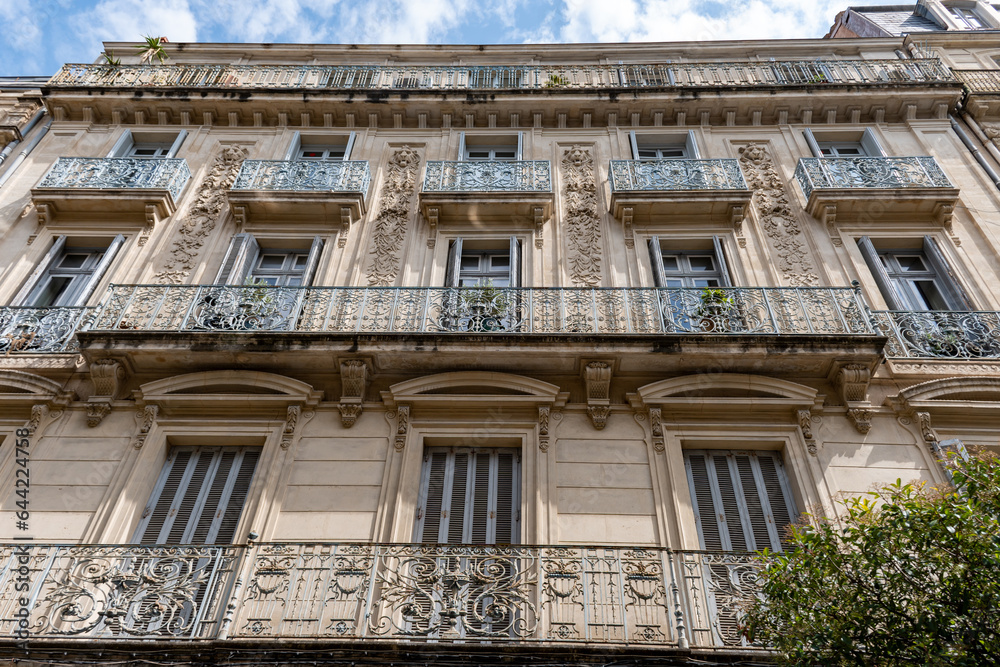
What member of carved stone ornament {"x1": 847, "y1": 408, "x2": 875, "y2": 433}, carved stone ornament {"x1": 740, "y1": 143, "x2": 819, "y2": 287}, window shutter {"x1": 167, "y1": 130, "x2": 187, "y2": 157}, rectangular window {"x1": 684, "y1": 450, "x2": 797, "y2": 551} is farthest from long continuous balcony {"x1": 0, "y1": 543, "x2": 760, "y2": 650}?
window shutter {"x1": 167, "y1": 130, "x2": 187, "y2": 157}

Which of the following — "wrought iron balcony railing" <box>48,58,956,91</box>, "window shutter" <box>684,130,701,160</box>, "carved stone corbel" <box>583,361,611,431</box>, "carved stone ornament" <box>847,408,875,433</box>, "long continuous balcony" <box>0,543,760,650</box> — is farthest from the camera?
"wrought iron balcony railing" <box>48,58,956,91</box>

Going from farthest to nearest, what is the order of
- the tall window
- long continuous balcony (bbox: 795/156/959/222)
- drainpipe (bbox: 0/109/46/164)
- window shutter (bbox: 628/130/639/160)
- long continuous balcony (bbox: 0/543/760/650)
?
window shutter (bbox: 628/130/639/160) < drainpipe (bbox: 0/109/46/164) < long continuous balcony (bbox: 795/156/959/222) < the tall window < long continuous balcony (bbox: 0/543/760/650)

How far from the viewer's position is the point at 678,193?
11008 millimetres

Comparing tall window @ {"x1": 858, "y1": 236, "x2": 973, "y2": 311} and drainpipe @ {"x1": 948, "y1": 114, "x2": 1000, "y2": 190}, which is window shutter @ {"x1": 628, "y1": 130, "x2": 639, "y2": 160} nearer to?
tall window @ {"x1": 858, "y1": 236, "x2": 973, "y2": 311}

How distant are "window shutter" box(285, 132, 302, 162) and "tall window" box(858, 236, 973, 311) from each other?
30.0 feet

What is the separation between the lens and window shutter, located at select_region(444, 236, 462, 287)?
10.4m

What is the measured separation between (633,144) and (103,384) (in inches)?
352

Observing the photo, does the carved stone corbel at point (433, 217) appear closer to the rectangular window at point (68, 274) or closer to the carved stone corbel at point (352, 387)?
the carved stone corbel at point (352, 387)

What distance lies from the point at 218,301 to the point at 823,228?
8.55 m

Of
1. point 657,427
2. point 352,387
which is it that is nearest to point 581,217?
point 657,427

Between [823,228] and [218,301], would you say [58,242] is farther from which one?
[823,228]

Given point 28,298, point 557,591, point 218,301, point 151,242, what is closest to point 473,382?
point 557,591

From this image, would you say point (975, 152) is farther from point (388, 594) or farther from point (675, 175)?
point (388, 594)

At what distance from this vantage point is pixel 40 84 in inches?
551
